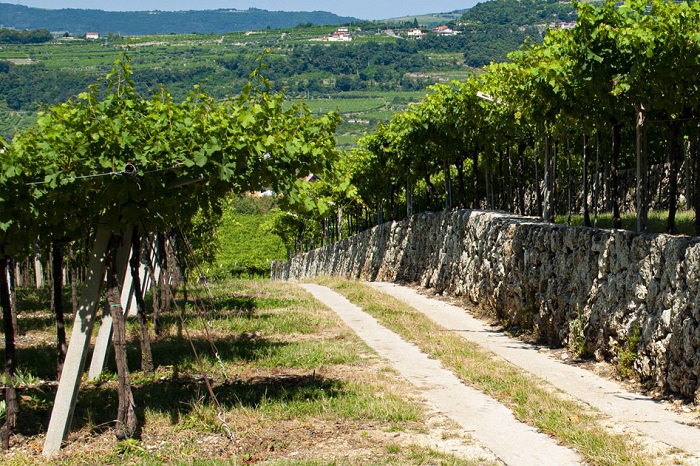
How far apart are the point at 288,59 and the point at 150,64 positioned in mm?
34909

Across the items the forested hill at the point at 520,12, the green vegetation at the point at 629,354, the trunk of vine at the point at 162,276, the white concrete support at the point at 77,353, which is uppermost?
the forested hill at the point at 520,12

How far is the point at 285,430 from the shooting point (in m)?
8.87

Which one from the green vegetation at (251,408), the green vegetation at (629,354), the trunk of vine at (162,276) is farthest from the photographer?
the trunk of vine at (162,276)

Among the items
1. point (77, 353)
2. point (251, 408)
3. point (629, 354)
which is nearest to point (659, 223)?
point (629, 354)

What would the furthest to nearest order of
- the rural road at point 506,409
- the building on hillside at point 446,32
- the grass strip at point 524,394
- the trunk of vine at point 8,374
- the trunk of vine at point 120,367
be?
the building on hillside at point 446,32, the trunk of vine at point 8,374, the trunk of vine at point 120,367, the rural road at point 506,409, the grass strip at point 524,394

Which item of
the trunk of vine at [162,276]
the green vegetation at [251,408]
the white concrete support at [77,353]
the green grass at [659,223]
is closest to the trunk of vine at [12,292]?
the green vegetation at [251,408]

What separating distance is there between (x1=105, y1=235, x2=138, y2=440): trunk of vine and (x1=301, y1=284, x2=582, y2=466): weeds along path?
337 centimetres

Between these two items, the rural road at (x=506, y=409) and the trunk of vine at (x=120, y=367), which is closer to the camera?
the rural road at (x=506, y=409)

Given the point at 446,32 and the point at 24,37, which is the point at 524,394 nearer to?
the point at 446,32

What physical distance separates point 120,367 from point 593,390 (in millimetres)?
5605

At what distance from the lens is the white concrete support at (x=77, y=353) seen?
8.74 metres

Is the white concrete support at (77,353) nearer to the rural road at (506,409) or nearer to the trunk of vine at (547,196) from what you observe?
the rural road at (506,409)

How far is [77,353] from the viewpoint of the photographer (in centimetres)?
911

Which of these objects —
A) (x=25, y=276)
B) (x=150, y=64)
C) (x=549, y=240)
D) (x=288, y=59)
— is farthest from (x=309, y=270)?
(x=288, y=59)
